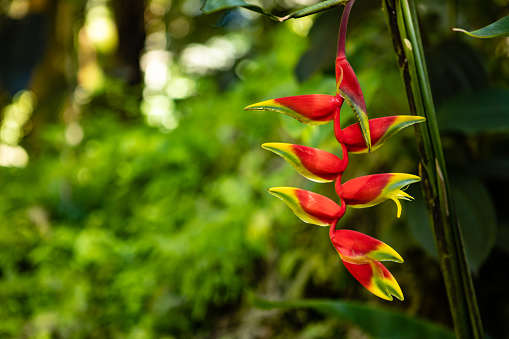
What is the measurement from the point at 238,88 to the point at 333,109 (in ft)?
4.16

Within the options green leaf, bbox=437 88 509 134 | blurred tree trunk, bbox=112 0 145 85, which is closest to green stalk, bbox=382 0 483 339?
green leaf, bbox=437 88 509 134

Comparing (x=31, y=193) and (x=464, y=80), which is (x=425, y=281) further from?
(x=31, y=193)

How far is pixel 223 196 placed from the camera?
108cm

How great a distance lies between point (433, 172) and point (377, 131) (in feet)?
0.23

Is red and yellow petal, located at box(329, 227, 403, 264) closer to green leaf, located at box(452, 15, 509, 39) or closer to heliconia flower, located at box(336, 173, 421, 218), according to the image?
heliconia flower, located at box(336, 173, 421, 218)

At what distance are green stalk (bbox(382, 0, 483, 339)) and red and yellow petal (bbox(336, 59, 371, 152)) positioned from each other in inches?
1.8

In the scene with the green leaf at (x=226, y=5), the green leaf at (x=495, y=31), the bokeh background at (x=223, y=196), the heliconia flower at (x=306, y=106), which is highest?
the green leaf at (x=226, y=5)

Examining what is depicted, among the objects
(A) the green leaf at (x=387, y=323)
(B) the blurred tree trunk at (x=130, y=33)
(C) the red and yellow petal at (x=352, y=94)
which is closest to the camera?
(C) the red and yellow petal at (x=352, y=94)

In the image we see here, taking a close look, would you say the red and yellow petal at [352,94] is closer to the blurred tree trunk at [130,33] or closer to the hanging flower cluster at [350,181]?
the hanging flower cluster at [350,181]

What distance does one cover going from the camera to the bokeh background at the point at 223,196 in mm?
698

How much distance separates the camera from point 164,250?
0.91 meters

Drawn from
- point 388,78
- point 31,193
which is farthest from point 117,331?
point 388,78

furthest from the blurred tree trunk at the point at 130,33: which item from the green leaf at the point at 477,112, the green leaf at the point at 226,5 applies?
the green leaf at the point at 226,5

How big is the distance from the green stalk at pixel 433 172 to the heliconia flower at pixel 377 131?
46mm
